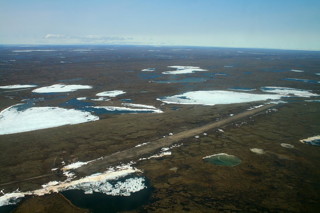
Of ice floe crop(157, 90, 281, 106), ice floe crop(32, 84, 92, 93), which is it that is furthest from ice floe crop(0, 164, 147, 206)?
ice floe crop(32, 84, 92, 93)

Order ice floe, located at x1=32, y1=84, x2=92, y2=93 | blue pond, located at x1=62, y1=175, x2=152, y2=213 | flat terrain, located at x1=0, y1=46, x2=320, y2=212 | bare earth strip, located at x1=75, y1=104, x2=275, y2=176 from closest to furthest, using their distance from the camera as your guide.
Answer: blue pond, located at x1=62, y1=175, x2=152, y2=213 → flat terrain, located at x1=0, y1=46, x2=320, y2=212 → bare earth strip, located at x1=75, y1=104, x2=275, y2=176 → ice floe, located at x1=32, y1=84, x2=92, y2=93

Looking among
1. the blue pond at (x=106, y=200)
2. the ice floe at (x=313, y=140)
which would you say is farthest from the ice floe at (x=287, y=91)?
the blue pond at (x=106, y=200)

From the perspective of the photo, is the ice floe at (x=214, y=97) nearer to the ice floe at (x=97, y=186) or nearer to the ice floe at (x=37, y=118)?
the ice floe at (x=37, y=118)

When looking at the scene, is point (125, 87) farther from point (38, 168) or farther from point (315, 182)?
point (315, 182)

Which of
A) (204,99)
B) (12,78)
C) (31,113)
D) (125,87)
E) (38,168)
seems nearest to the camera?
(38,168)

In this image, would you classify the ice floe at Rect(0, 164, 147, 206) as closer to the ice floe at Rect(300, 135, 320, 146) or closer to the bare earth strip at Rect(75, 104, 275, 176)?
the bare earth strip at Rect(75, 104, 275, 176)

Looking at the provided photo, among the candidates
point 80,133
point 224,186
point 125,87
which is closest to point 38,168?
point 80,133

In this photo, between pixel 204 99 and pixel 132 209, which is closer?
pixel 132 209
